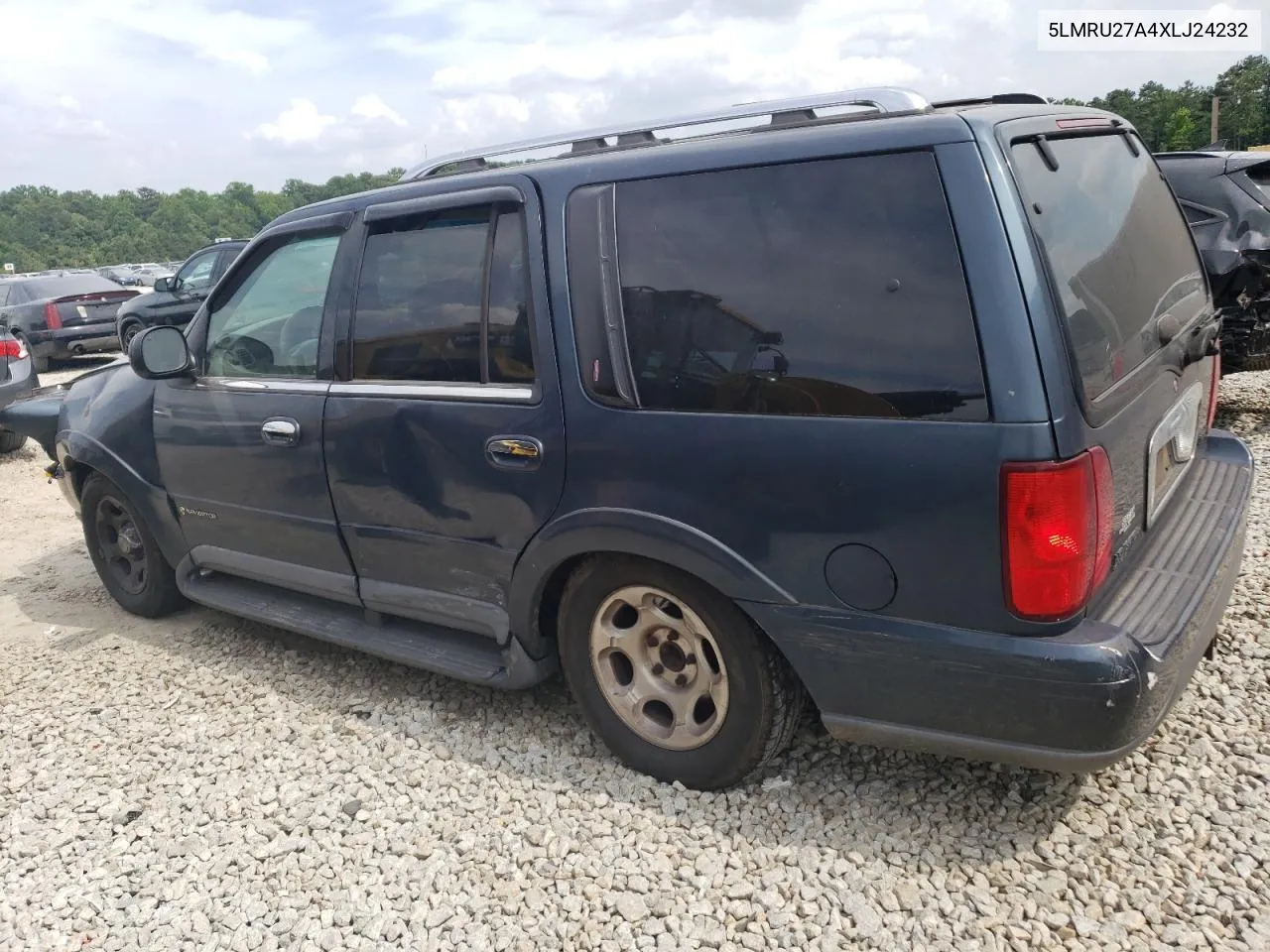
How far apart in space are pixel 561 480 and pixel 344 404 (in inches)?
40.3

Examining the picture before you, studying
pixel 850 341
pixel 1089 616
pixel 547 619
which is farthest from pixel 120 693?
pixel 1089 616

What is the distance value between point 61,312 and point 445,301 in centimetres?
1405

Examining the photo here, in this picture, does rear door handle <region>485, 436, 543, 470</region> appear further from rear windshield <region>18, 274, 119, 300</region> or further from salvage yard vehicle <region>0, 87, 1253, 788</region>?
rear windshield <region>18, 274, 119, 300</region>

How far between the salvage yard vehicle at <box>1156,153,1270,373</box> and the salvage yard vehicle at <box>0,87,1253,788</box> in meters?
3.49

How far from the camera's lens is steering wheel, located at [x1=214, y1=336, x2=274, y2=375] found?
12.4 ft

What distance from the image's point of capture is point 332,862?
2.73m

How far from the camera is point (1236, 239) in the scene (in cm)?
612

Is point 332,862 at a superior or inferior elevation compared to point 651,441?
inferior

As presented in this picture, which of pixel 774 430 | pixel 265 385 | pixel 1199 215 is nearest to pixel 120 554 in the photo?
pixel 265 385

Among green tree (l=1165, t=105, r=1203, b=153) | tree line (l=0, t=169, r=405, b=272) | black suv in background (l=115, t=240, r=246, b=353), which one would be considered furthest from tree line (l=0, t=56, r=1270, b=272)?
black suv in background (l=115, t=240, r=246, b=353)

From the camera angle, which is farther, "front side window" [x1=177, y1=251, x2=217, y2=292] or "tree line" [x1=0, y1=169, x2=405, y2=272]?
"tree line" [x1=0, y1=169, x2=405, y2=272]

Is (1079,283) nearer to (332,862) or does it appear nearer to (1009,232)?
(1009,232)

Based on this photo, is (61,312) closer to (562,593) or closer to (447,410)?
(447,410)

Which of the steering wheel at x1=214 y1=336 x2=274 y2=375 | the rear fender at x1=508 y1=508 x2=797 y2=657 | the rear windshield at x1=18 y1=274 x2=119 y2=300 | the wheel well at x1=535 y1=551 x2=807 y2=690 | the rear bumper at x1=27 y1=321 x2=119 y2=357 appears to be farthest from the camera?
the rear windshield at x1=18 y1=274 x2=119 y2=300
